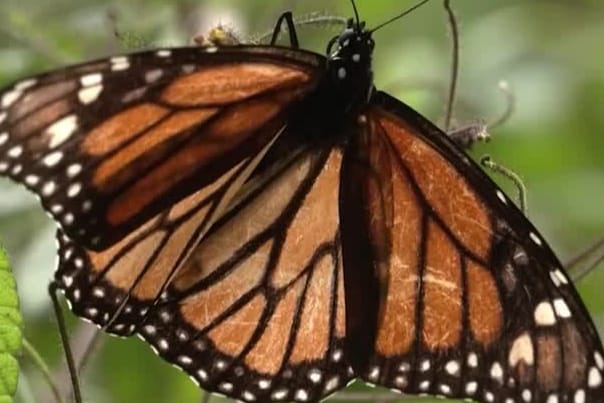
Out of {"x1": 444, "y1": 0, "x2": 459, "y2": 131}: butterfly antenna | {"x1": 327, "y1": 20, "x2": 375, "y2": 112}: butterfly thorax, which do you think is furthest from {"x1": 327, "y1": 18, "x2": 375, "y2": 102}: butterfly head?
{"x1": 444, "y1": 0, "x2": 459, "y2": 131}: butterfly antenna

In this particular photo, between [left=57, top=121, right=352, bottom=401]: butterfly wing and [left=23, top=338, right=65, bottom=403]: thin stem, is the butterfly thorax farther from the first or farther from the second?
[left=23, top=338, right=65, bottom=403]: thin stem

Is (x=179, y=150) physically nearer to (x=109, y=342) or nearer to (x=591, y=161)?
(x=109, y=342)

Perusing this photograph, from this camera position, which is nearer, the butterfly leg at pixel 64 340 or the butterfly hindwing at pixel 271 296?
the butterfly leg at pixel 64 340

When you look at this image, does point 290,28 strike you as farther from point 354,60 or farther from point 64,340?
point 64,340

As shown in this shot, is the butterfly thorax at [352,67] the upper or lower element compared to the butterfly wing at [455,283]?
upper

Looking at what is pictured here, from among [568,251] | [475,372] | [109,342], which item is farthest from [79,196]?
[568,251]

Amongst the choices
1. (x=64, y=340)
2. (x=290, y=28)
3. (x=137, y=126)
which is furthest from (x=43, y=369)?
(x=290, y=28)

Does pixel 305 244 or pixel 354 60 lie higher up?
pixel 354 60

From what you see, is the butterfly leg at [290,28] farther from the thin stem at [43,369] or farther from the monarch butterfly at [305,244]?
the thin stem at [43,369]

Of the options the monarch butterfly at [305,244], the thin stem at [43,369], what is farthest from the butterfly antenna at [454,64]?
the thin stem at [43,369]
